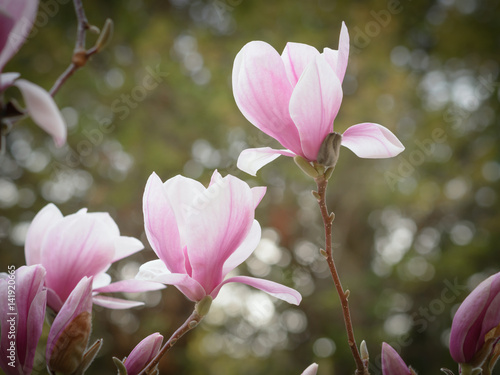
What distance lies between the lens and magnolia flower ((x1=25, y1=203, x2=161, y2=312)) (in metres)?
0.38

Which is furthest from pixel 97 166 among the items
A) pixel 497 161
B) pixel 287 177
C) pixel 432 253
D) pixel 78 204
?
pixel 497 161

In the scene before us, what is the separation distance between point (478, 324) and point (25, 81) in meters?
0.33

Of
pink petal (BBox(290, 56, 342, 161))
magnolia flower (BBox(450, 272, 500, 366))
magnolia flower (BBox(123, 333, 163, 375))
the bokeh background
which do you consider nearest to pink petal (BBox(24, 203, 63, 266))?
magnolia flower (BBox(123, 333, 163, 375))

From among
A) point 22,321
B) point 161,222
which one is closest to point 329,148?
point 161,222

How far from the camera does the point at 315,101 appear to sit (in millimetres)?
347

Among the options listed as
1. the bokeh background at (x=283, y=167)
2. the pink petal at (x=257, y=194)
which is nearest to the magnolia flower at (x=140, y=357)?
the pink petal at (x=257, y=194)

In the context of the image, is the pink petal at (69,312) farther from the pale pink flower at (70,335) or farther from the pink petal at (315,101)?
the pink petal at (315,101)

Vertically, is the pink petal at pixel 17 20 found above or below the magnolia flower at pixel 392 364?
above

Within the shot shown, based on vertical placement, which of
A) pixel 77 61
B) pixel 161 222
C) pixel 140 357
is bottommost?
pixel 140 357

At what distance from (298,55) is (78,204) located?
3.02m

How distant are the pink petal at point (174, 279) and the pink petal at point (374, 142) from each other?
0.50ft

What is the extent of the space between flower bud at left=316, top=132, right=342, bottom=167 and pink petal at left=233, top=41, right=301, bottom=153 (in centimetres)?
2

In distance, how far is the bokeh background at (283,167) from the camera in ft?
10.3

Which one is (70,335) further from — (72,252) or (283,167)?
(283,167)
